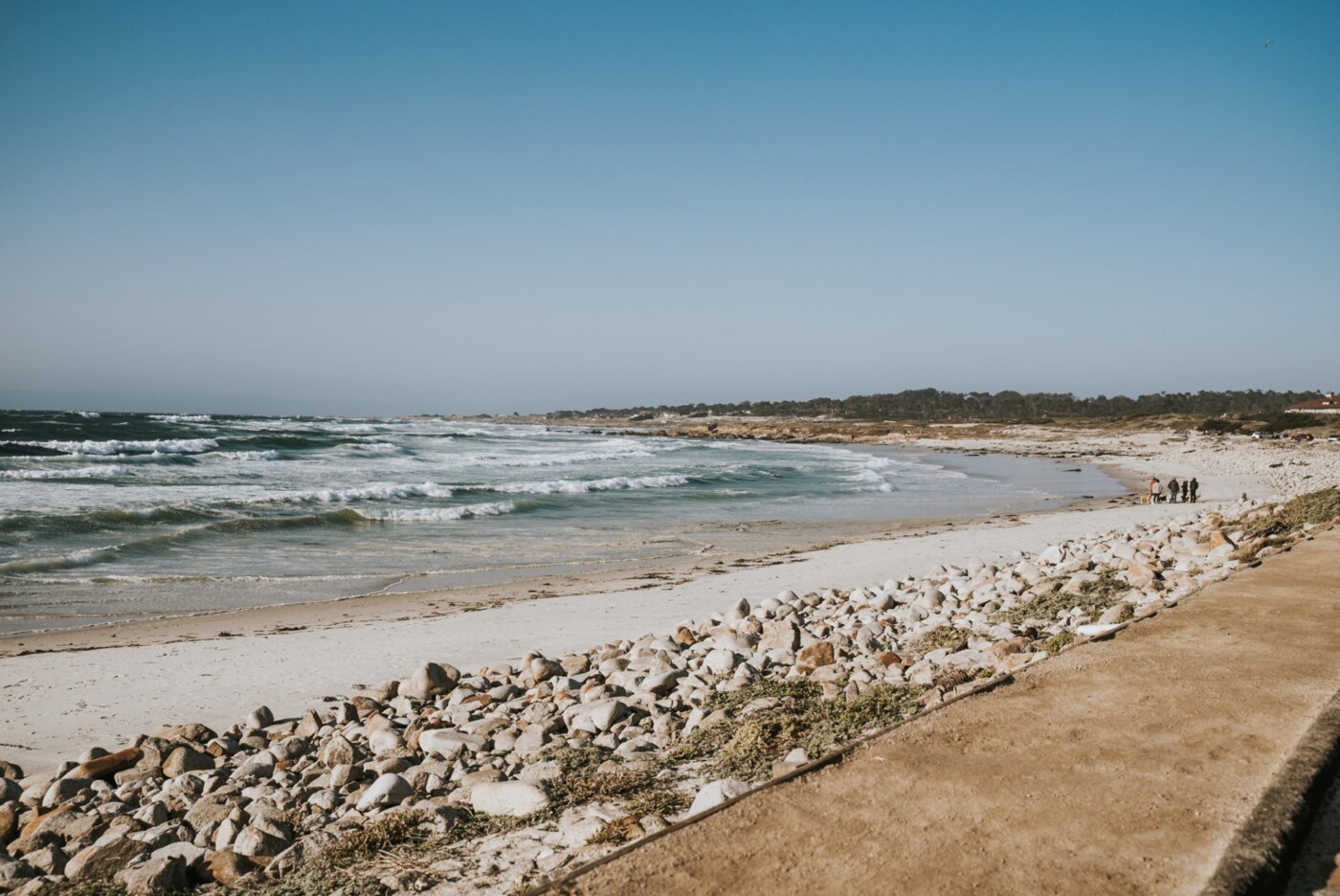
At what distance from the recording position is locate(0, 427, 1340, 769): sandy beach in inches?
257

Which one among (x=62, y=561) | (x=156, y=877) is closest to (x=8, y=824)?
(x=156, y=877)

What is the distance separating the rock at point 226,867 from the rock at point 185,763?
57.2 inches

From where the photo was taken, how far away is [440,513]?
66.8 feet

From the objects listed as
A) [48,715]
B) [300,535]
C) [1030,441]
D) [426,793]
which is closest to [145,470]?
[300,535]

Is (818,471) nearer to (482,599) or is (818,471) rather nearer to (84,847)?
(482,599)

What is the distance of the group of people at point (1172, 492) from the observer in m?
20.5

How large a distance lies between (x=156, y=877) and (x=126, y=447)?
4286 centimetres

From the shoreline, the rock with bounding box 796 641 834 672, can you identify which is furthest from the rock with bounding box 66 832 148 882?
the shoreline

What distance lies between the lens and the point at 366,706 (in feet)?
20.1

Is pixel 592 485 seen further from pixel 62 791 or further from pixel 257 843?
pixel 257 843

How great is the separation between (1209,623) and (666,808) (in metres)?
4.24

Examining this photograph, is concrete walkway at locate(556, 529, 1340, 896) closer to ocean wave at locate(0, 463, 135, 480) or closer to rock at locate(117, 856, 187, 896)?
rock at locate(117, 856, 187, 896)

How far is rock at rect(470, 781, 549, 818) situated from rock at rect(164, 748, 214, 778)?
230 cm

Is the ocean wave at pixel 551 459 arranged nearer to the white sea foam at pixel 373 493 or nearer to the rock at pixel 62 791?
the white sea foam at pixel 373 493
